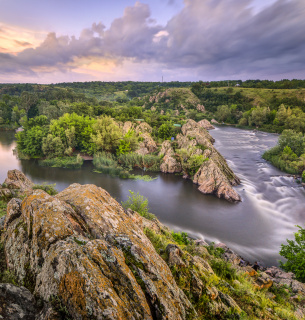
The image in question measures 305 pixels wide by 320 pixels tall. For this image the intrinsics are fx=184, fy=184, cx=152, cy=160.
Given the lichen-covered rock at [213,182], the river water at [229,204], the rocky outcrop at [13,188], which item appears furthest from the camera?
the lichen-covered rock at [213,182]

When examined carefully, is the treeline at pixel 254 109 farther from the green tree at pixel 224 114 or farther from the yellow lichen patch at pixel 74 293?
the yellow lichen patch at pixel 74 293

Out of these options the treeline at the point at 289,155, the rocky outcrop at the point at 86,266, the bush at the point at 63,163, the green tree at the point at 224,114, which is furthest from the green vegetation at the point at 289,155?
the green tree at the point at 224,114

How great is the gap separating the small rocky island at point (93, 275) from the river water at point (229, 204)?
501 inches

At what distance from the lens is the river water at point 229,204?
71.3 feet

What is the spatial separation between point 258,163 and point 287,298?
3951cm

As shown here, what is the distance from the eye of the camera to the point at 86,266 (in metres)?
4.75

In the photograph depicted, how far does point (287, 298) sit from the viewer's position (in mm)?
10312

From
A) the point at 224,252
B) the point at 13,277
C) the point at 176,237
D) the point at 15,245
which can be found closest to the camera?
the point at 13,277

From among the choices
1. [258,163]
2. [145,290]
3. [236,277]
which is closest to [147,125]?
[258,163]

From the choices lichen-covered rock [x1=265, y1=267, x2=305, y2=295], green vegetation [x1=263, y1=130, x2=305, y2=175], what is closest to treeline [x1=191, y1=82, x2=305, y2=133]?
green vegetation [x1=263, y1=130, x2=305, y2=175]

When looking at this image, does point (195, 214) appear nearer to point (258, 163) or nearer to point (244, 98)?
point (258, 163)

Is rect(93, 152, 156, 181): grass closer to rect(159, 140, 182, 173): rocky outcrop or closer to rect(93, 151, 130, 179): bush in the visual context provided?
rect(93, 151, 130, 179): bush

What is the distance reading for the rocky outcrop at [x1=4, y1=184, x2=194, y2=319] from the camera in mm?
4409

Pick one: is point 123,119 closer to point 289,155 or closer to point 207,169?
point 207,169
